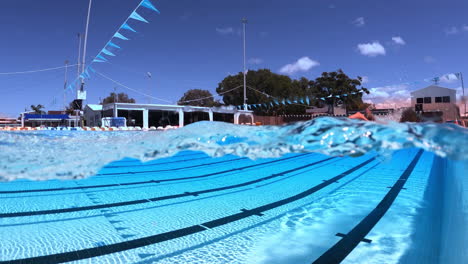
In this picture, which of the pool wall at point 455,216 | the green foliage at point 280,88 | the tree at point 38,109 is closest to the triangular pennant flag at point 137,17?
the pool wall at point 455,216

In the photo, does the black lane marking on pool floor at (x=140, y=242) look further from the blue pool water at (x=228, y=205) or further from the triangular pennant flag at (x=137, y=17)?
the triangular pennant flag at (x=137, y=17)

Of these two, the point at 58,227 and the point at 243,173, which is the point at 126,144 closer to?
the point at 58,227

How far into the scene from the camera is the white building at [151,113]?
23.0 metres

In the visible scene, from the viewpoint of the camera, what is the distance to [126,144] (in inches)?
263

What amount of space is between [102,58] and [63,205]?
1057 centimetres

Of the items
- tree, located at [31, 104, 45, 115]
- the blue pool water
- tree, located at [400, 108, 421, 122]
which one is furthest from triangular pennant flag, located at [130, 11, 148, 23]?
tree, located at [31, 104, 45, 115]

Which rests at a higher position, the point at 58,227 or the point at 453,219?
the point at 58,227

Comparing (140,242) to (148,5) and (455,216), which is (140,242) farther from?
(148,5)

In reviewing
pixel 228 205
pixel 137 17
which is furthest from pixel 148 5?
pixel 228 205

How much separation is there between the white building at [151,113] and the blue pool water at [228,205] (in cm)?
1450

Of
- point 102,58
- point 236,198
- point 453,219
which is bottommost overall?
point 453,219

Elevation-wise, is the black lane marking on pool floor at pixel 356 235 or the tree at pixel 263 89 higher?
the tree at pixel 263 89

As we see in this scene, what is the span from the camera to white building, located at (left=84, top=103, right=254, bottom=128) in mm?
22984

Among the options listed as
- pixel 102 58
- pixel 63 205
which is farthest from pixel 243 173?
pixel 102 58
